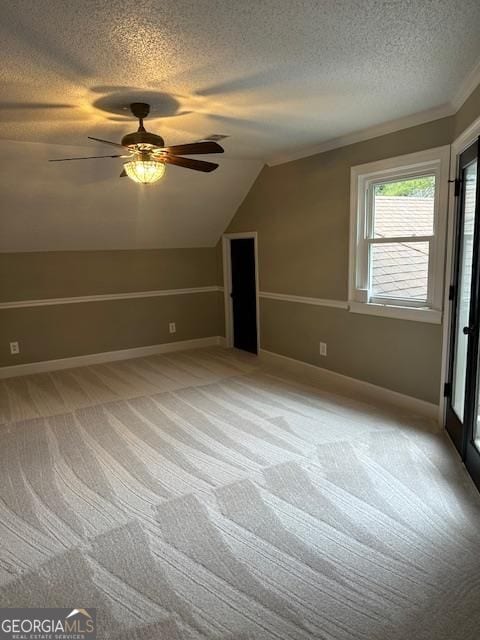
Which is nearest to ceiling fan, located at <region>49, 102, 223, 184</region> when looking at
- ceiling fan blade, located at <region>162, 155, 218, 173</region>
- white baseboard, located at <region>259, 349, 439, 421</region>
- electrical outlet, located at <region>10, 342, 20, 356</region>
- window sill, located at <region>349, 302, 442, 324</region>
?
ceiling fan blade, located at <region>162, 155, 218, 173</region>

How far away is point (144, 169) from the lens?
114 inches

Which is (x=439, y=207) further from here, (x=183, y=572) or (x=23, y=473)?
(x=23, y=473)

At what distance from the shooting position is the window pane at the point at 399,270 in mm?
3412

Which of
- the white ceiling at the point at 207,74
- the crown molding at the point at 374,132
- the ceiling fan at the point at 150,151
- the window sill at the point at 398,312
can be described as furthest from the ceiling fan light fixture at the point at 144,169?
the window sill at the point at 398,312

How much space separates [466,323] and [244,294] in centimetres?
333

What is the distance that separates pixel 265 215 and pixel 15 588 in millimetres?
4268

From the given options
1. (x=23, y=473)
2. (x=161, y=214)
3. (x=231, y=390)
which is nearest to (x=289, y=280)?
(x=231, y=390)

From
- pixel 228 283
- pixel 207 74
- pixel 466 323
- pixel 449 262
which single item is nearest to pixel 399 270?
pixel 449 262

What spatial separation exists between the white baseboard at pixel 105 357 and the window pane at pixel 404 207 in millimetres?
3239

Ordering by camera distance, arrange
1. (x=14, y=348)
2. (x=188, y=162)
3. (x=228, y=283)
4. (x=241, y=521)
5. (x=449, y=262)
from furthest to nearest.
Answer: (x=228, y=283) < (x=14, y=348) < (x=449, y=262) < (x=188, y=162) < (x=241, y=521)

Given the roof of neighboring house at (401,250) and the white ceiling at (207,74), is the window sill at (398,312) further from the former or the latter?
the white ceiling at (207,74)

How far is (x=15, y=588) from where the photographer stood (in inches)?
71.7

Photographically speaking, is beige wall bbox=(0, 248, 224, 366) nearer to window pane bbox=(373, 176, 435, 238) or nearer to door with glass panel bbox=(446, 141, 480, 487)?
window pane bbox=(373, 176, 435, 238)

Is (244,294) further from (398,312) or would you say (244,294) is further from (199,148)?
(199,148)
